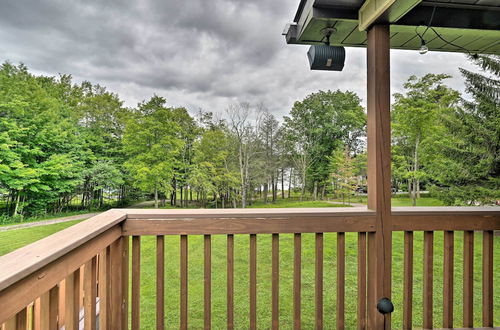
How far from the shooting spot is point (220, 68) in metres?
8.03

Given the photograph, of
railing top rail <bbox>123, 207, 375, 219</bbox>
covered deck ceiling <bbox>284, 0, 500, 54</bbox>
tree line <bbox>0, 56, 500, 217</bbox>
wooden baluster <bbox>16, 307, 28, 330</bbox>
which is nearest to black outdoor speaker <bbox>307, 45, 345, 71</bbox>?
covered deck ceiling <bbox>284, 0, 500, 54</bbox>

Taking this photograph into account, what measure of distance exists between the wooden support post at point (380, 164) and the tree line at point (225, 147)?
4.40 metres

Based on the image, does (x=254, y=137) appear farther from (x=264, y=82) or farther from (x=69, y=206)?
(x=69, y=206)

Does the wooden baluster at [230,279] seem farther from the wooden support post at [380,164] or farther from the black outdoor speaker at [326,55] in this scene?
the black outdoor speaker at [326,55]

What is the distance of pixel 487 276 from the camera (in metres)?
1.23

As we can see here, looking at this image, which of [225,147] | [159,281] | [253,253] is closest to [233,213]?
[253,253]

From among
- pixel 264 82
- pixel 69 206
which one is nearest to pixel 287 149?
pixel 264 82

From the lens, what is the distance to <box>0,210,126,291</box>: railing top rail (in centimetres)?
46

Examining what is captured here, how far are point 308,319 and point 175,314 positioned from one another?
4.53ft

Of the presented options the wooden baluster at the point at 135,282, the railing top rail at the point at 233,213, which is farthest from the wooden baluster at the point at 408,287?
the wooden baluster at the point at 135,282

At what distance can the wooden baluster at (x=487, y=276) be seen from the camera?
1.22 metres

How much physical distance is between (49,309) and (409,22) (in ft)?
6.29

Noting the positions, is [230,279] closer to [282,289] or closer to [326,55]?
[326,55]

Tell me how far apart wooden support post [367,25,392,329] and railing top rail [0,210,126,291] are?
1.19 metres
